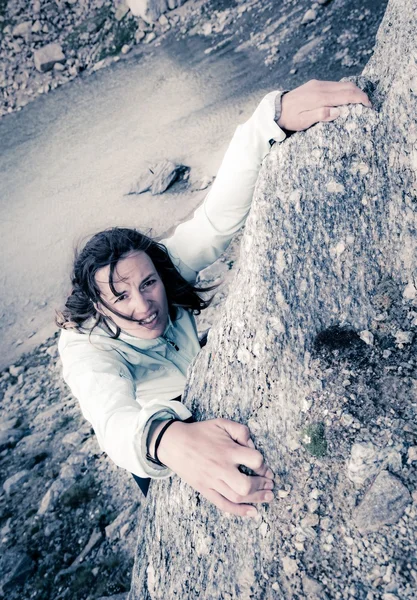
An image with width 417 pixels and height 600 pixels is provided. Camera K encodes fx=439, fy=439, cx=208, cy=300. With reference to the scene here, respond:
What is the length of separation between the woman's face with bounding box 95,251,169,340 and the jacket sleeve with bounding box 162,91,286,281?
1.04 ft

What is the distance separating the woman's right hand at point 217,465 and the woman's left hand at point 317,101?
1.32 m

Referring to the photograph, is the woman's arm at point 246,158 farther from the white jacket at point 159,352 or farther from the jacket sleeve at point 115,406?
the jacket sleeve at point 115,406

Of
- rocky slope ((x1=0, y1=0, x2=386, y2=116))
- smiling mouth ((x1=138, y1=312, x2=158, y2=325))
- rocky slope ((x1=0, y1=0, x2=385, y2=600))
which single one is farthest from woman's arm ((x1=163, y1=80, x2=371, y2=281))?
rocky slope ((x1=0, y1=0, x2=386, y2=116))

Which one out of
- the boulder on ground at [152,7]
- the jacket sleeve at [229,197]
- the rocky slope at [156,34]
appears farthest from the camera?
the boulder on ground at [152,7]

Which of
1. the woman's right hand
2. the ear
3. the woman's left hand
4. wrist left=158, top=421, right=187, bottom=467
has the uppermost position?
the woman's left hand

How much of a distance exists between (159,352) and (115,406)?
0.65m

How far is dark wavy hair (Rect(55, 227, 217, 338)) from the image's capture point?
2.24 m

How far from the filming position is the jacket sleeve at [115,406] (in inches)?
62.7

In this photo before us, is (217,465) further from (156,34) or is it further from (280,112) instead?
(156,34)

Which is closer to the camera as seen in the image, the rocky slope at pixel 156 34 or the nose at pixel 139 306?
the nose at pixel 139 306

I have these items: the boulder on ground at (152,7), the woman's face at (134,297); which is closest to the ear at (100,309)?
the woman's face at (134,297)

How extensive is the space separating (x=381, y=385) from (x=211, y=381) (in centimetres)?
71

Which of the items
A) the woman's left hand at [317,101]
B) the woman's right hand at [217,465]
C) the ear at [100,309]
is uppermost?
the woman's left hand at [317,101]

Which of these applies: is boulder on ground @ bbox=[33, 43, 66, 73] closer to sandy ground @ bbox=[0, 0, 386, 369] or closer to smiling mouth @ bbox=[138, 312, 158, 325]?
sandy ground @ bbox=[0, 0, 386, 369]
